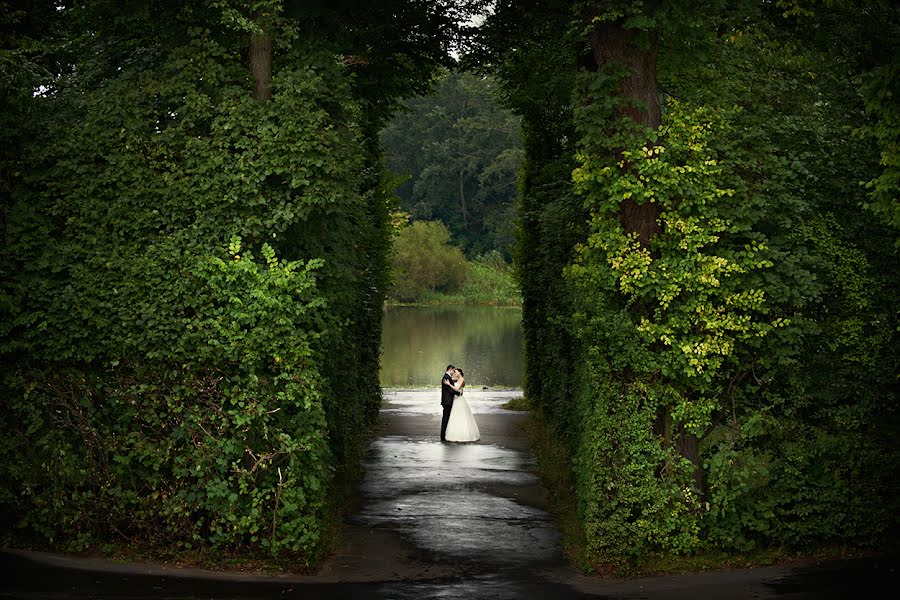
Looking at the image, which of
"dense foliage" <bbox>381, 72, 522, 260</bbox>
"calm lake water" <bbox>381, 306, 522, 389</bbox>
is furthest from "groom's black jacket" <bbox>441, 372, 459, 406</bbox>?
"dense foliage" <bbox>381, 72, 522, 260</bbox>

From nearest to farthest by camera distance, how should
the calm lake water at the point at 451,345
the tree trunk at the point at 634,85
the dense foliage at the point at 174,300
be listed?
the dense foliage at the point at 174,300, the tree trunk at the point at 634,85, the calm lake water at the point at 451,345

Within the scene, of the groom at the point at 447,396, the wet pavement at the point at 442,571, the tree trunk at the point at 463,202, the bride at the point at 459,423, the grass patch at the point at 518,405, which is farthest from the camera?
the tree trunk at the point at 463,202

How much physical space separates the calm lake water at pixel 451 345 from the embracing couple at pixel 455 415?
8.07 m

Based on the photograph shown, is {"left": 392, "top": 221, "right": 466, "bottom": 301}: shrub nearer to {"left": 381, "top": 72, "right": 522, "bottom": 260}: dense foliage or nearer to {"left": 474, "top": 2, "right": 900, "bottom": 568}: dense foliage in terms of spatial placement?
{"left": 381, "top": 72, "right": 522, "bottom": 260}: dense foliage

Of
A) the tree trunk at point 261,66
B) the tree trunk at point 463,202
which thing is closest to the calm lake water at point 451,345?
the tree trunk at point 463,202

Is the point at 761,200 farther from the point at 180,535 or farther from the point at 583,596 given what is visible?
the point at 180,535

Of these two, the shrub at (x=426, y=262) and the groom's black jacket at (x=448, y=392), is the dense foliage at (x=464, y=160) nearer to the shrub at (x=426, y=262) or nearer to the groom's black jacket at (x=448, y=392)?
the shrub at (x=426, y=262)

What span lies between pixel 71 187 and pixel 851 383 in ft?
31.0

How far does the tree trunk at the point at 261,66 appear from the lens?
12938 mm

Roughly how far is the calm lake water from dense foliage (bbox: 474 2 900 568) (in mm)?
18466

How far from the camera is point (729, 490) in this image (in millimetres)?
12398

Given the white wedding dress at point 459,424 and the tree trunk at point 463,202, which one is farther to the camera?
the tree trunk at point 463,202

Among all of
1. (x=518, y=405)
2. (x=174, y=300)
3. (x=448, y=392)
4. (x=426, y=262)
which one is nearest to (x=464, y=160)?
(x=426, y=262)

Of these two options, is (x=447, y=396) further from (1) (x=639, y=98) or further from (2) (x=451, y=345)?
(2) (x=451, y=345)
